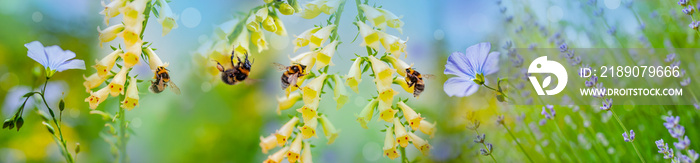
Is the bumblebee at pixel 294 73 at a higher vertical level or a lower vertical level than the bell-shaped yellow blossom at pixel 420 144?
higher

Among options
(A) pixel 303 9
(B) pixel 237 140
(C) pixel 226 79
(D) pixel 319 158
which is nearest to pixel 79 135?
(B) pixel 237 140

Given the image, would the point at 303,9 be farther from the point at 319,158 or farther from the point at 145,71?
the point at 145,71

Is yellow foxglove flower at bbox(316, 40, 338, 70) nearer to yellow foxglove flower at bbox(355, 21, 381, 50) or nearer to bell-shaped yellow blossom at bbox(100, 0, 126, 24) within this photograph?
yellow foxglove flower at bbox(355, 21, 381, 50)

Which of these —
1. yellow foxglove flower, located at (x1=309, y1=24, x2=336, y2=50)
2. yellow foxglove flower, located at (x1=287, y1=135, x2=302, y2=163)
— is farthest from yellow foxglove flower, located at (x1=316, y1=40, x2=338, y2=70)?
yellow foxglove flower, located at (x1=287, y1=135, x2=302, y2=163)

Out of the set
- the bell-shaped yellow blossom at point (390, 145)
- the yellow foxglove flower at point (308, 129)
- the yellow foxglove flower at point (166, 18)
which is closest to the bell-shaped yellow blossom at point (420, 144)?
the bell-shaped yellow blossom at point (390, 145)

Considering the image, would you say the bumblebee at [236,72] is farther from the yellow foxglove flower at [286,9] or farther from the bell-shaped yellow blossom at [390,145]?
the bell-shaped yellow blossom at [390,145]
